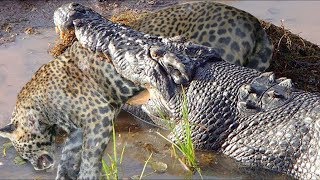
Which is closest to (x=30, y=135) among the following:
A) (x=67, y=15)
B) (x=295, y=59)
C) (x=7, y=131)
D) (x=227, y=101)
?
(x=7, y=131)

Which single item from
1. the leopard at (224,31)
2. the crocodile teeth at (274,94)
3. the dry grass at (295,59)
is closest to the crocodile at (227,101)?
the crocodile teeth at (274,94)

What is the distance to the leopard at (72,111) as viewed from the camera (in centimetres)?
686

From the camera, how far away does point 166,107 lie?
23.8ft

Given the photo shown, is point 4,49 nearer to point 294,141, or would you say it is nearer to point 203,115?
point 203,115

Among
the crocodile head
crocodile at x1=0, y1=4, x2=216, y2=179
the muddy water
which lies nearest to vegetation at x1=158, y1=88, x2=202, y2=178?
the muddy water

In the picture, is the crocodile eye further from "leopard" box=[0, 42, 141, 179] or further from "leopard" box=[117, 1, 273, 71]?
"leopard" box=[117, 1, 273, 71]

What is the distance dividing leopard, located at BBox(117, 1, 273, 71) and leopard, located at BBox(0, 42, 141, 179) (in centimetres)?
94

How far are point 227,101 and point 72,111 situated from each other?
4.61ft

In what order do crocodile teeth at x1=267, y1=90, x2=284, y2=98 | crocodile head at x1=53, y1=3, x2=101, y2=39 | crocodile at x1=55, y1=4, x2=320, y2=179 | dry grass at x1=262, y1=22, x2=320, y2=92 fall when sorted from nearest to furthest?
crocodile at x1=55, y1=4, x2=320, y2=179 → crocodile teeth at x1=267, y1=90, x2=284, y2=98 → crocodile head at x1=53, y1=3, x2=101, y2=39 → dry grass at x1=262, y1=22, x2=320, y2=92

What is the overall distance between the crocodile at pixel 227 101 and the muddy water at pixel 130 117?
20 centimetres

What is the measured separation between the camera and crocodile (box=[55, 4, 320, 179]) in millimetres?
6551

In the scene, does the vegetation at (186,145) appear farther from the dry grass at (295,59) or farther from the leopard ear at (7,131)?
the dry grass at (295,59)

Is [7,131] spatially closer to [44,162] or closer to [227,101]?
[44,162]

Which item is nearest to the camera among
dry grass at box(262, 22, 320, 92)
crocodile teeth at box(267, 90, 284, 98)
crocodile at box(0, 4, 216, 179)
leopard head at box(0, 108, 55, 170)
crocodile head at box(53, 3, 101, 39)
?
crocodile teeth at box(267, 90, 284, 98)
